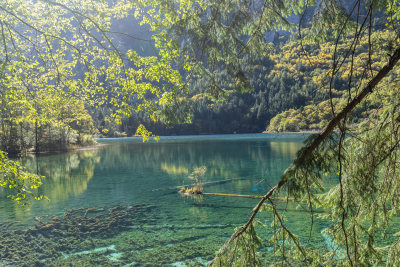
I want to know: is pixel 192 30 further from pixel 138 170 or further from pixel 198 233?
pixel 138 170

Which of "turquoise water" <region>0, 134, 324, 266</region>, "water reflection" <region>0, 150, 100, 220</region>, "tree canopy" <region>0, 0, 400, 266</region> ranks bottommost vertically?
"turquoise water" <region>0, 134, 324, 266</region>

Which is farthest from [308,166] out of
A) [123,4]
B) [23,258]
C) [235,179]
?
[235,179]

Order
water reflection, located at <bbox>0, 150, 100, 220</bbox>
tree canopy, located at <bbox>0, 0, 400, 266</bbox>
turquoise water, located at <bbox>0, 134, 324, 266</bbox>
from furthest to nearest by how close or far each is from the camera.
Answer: water reflection, located at <bbox>0, 150, 100, 220</bbox>, turquoise water, located at <bbox>0, 134, 324, 266</bbox>, tree canopy, located at <bbox>0, 0, 400, 266</bbox>

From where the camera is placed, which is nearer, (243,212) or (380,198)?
(380,198)

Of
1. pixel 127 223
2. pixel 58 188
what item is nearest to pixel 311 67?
pixel 127 223

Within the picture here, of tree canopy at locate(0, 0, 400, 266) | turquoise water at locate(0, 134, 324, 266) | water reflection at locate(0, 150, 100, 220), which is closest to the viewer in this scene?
tree canopy at locate(0, 0, 400, 266)

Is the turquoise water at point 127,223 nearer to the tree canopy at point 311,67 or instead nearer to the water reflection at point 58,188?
the water reflection at point 58,188

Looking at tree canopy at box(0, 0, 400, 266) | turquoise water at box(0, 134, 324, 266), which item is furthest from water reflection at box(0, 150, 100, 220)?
tree canopy at box(0, 0, 400, 266)

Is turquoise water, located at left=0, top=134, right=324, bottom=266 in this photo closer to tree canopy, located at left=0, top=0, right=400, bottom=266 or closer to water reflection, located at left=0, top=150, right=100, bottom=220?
water reflection, located at left=0, top=150, right=100, bottom=220

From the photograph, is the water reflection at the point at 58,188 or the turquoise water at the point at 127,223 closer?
the turquoise water at the point at 127,223

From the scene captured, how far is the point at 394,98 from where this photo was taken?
277 centimetres

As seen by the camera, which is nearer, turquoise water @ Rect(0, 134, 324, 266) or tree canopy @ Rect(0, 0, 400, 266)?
tree canopy @ Rect(0, 0, 400, 266)

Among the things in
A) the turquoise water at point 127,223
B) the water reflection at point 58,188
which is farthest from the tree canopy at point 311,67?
the water reflection at point 58,188

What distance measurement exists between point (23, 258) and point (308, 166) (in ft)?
33.3
